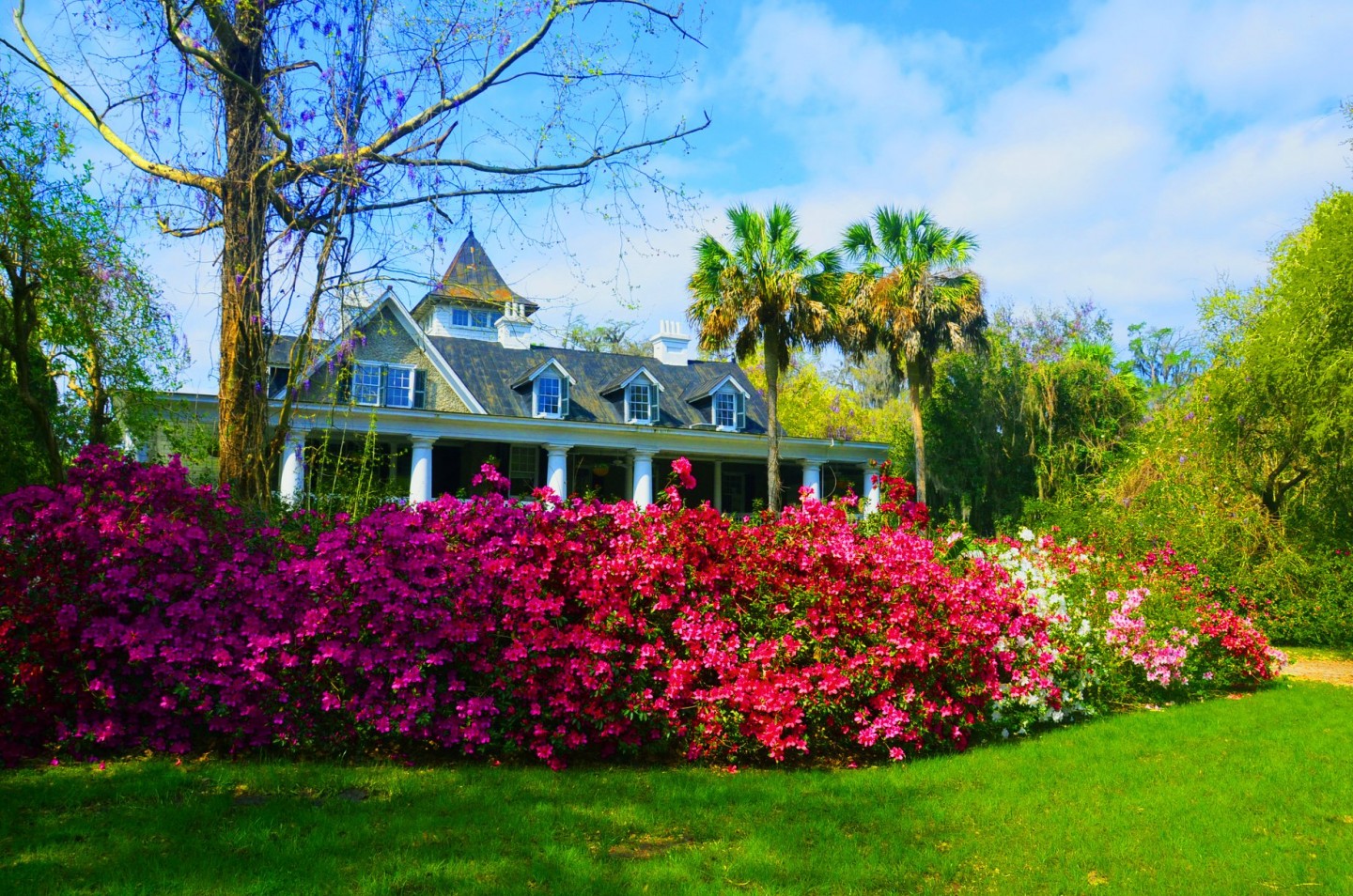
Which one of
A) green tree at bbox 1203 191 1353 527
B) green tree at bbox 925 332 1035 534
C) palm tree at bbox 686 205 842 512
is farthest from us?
green tree at bbox 925 332 1035 534

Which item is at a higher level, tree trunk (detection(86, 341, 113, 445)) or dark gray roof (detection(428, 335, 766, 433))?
dark gray roof (detection(428, 335, 766, 433))

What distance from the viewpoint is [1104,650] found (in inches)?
315

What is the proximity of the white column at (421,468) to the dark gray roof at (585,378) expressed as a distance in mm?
2734

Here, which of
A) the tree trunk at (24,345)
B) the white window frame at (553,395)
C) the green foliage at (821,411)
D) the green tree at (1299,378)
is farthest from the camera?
the green foliage at (821,411)

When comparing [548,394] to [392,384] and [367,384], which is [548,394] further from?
[367,384]

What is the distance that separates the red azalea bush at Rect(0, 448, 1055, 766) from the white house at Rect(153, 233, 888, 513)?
51.7 feet

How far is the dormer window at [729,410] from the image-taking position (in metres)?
28.5

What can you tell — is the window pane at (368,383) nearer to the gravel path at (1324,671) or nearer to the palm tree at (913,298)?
the palm tree at (913,298)

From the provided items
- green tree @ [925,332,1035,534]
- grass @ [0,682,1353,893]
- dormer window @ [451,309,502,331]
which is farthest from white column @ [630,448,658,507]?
grass @ [0,682,1353,893]

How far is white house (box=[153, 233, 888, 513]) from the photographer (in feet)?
76.0

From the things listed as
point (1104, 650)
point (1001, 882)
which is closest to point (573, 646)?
point (1001, 882)

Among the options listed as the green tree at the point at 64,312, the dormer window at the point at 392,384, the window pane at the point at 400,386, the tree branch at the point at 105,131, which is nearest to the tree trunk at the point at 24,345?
the green tree at the point at 64,312

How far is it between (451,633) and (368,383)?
20.0 meters

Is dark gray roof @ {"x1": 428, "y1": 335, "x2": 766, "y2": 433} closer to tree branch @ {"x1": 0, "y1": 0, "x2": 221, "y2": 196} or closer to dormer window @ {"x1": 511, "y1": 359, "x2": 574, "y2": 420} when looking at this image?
dormer window @ {"x1": 511, "y1": 359, "x2": 574, "y2": 420}
